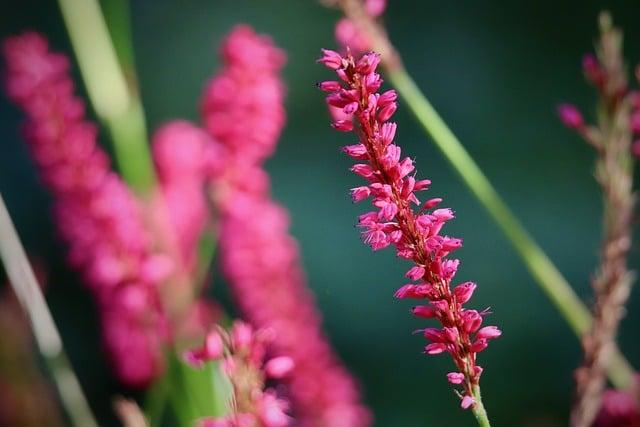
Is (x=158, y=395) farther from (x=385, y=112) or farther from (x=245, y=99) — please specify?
(x=385, y=112)

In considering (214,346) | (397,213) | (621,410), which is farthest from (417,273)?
(621,410)

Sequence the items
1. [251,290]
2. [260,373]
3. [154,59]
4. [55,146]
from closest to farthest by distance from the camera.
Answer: [260,373], [55,146], [251,290], [154,59]

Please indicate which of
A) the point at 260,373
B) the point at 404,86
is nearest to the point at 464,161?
the point at 404,86

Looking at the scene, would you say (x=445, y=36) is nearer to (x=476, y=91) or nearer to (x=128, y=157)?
(x=476, y=91)

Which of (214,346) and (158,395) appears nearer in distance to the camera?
(214,346)

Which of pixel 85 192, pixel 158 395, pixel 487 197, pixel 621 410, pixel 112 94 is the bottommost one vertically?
pixel 621 410

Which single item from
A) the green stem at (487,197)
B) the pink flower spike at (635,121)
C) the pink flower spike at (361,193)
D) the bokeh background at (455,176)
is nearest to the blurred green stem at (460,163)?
the green stem at (487,197)

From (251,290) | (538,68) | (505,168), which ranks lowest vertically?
(251,290)

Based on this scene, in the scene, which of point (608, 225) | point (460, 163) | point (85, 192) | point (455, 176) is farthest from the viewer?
point (455, 176)
